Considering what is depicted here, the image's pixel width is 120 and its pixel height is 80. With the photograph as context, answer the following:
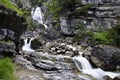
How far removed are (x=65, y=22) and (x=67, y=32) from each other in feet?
8.50

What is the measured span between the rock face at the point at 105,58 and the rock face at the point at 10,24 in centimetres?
1244

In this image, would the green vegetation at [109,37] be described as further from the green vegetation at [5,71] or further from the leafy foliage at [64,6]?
the green vegetation at [5,71]

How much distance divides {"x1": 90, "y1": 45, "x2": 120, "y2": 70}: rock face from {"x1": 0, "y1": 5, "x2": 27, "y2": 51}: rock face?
1244 centimetres

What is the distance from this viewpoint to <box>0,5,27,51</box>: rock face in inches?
1033

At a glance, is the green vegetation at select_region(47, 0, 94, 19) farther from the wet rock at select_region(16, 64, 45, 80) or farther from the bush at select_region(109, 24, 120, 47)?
the wet rock at select_region(16, 64, 45, 80)

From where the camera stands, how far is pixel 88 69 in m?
35.1

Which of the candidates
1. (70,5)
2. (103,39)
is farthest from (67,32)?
(103,39)

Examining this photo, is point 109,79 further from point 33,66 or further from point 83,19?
point 83,19

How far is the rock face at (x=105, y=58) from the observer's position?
119 feet

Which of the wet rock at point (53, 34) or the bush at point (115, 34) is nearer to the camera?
the bush at point (115, 34)

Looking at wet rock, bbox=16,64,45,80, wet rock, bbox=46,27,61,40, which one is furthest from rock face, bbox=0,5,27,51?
wet rock, bbox=46,27,61,40

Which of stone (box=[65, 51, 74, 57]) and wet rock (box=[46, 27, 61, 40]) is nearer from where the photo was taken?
stone (box=[65, 51, 74, 57])

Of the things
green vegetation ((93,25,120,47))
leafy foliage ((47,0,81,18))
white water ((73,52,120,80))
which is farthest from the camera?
leafy foliage ((47,0,81,18))

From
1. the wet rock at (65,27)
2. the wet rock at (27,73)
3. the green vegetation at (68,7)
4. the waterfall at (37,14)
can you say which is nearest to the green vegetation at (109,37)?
the wet rock at (65,27)
